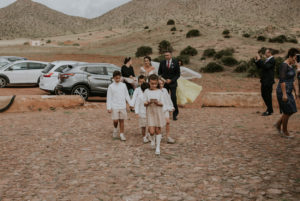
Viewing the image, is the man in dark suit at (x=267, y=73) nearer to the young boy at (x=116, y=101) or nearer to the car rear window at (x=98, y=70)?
the young boy at (x=116, y=101)

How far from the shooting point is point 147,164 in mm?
5723

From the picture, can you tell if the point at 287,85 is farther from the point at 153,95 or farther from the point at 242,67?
the point at 242,67

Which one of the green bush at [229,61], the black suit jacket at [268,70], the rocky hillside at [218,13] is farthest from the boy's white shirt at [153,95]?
the rocky hillside at [218,13]

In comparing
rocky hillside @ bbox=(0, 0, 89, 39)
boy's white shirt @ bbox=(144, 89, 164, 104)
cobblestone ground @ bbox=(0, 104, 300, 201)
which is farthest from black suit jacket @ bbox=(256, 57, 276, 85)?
rocky hillside @ bbox=(0, 0, 89, 39)

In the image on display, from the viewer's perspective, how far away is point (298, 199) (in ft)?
13.3

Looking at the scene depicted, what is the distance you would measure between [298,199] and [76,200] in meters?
2.88

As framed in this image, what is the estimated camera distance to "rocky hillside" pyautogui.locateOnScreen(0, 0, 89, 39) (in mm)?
100500

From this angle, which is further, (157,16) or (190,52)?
(157,16)

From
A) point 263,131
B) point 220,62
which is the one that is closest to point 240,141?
point 263,131

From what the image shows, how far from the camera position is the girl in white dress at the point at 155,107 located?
6.25m

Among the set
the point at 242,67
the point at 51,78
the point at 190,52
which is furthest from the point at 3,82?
the point at 190,52

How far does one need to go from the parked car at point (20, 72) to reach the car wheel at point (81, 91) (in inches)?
271

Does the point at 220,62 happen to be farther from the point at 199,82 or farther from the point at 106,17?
the point at 106,17

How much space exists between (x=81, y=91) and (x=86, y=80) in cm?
53
